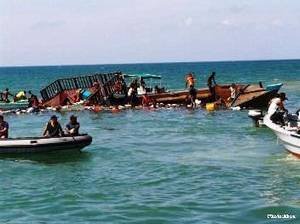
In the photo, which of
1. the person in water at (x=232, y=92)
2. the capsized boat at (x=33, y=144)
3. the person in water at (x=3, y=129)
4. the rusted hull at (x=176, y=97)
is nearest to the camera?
the capsized boat at (x=33, y=144)

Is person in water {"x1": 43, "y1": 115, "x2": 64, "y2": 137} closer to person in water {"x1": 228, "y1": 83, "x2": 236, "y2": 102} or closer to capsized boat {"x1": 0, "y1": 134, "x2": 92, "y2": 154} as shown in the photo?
capsized boat {"x1": 0, "y1": 134, "x2": 92, "y2": 154}

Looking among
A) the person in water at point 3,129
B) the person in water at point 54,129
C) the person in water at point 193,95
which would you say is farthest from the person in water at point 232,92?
the person in water at point 3,129

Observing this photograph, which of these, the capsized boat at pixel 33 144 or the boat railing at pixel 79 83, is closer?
the capsized boat at pixel 33 144

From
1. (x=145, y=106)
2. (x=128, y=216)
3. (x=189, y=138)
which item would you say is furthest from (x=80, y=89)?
(x=128, y=216)

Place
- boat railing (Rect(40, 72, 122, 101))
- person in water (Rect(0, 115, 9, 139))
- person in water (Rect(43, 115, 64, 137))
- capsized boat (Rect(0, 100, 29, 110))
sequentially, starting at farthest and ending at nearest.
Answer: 1. capsized boat (Rect(0, 100, 29, 110))
2. boat railing (Rect(40, 72, 122, 101))
3. person in water (Rect(0, 115, 9, 139))
4. person in water (Rect(43, 115, 64, 137))

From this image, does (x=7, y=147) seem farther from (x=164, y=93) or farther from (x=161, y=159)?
(x=164, y=93)

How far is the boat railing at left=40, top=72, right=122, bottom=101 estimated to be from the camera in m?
40.1

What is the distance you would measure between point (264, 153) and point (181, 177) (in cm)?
492

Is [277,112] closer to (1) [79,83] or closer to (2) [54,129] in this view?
(2) [54,129]

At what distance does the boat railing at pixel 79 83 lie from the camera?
4006 centimetres

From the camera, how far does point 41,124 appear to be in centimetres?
3403

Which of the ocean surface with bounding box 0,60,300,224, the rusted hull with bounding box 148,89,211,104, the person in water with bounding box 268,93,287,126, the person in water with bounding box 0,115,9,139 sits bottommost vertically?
the ocean surface with bounding box 0,60,300,224

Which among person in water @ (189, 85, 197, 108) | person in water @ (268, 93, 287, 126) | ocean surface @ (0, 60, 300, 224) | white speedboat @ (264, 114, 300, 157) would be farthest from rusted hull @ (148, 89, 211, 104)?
white speedboat @ (264, 114, 300, 157)

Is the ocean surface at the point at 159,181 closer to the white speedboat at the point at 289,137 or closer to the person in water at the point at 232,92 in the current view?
the white speedboat at the point at 289,137
